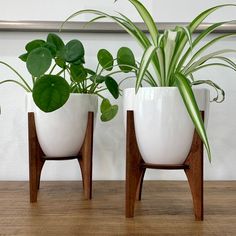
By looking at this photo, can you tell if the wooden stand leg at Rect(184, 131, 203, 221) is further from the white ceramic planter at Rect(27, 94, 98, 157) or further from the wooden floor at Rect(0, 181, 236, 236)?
the white ceramic planter at Rect(27, 94, 98, 157)

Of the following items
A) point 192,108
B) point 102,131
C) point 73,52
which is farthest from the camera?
point 102,131

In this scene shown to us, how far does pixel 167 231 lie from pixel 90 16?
600mm

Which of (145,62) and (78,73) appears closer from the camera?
(145,62)

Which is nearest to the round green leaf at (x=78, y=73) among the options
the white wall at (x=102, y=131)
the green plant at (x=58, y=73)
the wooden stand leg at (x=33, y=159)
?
the green plant at (x=58, y=73)

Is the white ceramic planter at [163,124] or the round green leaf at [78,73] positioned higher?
the round green leaf at [78,73]

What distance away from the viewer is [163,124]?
53 cm

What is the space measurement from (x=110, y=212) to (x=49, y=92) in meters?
0.22

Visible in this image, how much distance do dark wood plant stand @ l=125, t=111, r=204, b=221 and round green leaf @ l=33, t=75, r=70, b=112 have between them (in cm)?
12

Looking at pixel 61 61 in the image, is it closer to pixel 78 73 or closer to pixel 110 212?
pixel 78 73

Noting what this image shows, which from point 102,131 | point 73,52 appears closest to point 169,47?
point 73,52

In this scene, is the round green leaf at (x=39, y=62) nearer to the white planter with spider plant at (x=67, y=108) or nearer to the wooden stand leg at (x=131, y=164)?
the white planter with spider plant at (x=67, y=108)

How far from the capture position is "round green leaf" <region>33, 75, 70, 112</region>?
0.55 m

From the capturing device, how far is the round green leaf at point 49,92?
0.55m

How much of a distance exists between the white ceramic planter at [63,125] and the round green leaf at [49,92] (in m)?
0.07
